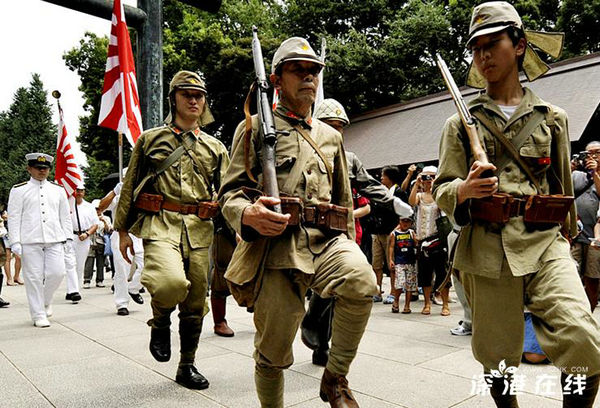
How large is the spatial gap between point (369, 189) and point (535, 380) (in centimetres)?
193

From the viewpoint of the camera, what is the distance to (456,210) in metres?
2.64

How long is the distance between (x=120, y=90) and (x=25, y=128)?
185 ft

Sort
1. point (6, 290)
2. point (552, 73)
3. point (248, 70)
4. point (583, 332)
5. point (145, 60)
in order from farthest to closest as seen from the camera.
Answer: point (248, 70), point (552, 73), point (6, 290), point (145, 60), point (583, 332)

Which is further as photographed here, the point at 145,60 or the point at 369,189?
the point at 145,60

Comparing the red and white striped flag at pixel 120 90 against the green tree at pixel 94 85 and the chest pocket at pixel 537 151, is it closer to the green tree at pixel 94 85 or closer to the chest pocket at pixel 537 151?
the chest pocket at pixel 537 151

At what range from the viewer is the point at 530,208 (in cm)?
260

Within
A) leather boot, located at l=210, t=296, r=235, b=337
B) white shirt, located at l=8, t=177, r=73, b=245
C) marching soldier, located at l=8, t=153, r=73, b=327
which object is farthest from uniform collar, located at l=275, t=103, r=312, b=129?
white shirt, located at l=8, t=177, r=73, b=245

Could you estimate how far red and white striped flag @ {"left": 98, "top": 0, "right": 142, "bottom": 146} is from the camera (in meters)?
6.30

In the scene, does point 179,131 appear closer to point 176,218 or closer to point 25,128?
point 176,218

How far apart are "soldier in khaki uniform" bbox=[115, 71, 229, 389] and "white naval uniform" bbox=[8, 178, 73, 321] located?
3.89 m

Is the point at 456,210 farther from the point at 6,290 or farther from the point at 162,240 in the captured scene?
the point at 6,290

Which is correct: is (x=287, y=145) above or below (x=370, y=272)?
above

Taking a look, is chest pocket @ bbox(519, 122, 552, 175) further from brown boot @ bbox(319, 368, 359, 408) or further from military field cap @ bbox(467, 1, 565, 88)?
brown boot @ bbox(319, 368, 359, 408)

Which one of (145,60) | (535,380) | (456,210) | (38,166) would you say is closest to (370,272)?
Answer: (456,210)
